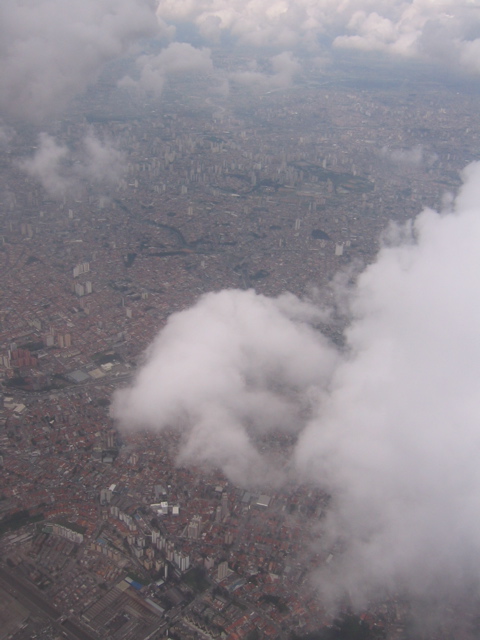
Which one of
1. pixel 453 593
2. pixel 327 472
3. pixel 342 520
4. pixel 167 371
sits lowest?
pixel 453 593

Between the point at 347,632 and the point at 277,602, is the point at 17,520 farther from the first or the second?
the point at 347,632

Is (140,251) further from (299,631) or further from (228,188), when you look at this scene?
(299,631)

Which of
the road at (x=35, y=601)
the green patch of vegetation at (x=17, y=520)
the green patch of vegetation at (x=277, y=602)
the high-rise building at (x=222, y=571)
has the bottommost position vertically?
the road at (x=35, y=601)

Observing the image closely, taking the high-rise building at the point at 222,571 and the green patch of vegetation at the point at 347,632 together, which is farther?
the high-rise building at the point at 222,571

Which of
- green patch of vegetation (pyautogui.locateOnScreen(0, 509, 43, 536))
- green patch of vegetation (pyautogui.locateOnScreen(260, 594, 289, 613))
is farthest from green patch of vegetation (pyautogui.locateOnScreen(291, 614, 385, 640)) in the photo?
green patch of vegetation (pyautogui.locateOnScreen(0, 509, 43, 536))

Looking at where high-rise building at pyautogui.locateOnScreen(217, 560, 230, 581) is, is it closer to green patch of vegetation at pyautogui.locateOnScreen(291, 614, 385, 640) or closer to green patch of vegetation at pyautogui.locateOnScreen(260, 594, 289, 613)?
green patch of vegetation at pyautogui.locateOnScreen(260, 594, 289, 613)

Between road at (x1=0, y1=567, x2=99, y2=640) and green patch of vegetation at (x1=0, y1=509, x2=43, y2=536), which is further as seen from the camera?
green patch of vegetation at (x1=0, y1=509, x2=43, y2=536)

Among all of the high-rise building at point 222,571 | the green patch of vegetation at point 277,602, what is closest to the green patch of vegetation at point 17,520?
the high-rise building at point 222,571

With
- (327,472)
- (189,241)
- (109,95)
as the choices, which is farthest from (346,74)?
(327,472)

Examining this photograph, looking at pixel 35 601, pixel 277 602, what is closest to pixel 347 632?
pixel 277 602

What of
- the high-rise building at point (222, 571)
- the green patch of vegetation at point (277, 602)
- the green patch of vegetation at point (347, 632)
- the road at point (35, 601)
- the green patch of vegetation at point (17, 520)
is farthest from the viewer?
the green patch of vegetation at point (17, 520)

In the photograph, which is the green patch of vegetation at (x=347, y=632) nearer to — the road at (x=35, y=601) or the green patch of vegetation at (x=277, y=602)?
the green patch of vegetation at (x=277, y=602)
